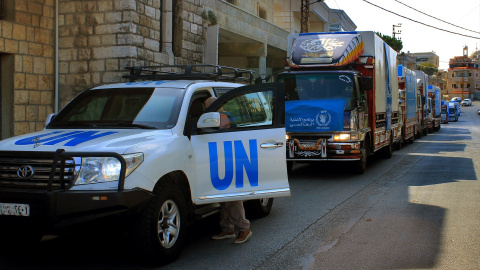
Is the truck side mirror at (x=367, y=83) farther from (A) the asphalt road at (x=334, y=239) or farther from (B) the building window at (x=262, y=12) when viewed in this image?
(B) the building window at (x=262, y=12)

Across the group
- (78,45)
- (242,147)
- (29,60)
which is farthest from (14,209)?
(78,45)

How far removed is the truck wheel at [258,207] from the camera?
730 cm

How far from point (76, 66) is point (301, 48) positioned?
5898 millimetres

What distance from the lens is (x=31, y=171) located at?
4.72m

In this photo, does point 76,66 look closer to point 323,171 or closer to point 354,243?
point 323,171

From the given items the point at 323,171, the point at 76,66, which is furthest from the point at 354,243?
the point at 76,66

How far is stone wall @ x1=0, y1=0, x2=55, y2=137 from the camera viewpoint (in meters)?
12.4

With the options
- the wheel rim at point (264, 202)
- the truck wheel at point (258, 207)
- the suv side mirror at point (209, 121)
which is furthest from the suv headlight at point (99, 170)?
the wheel rim at point (264, 202)

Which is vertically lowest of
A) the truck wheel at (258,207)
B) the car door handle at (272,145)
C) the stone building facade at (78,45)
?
the truck wheel at (258,207)

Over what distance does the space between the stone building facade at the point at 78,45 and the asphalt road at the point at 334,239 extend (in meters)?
6.48

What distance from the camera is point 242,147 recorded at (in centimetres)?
598

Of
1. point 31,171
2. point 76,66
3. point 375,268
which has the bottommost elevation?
point 375,268

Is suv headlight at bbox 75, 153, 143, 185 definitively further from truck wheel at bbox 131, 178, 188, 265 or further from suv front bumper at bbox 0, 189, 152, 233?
truck wheel at bbox 131, 178, 188, 265

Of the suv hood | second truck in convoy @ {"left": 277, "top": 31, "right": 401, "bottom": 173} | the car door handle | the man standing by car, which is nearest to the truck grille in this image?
the suv hood
